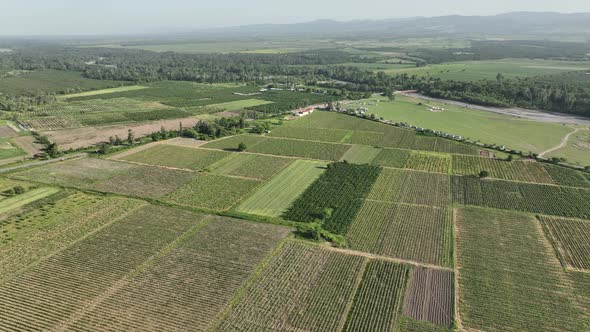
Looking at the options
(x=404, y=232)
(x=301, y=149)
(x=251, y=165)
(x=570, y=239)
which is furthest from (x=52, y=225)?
(x=570, y=239)

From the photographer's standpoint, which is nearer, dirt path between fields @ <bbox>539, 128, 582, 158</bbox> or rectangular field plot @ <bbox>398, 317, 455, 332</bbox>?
rectangular field plot @ <bbox>398, 317, 455, 332</bbox>

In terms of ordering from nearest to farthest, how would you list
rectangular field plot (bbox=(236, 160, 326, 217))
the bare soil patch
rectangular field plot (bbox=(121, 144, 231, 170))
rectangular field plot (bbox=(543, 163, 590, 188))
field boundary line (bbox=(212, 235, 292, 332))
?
field boundary line (bbox=(212, 235, 292, 332))
rectangular field plot (bbox=(236, 160, 326, 217))
rectangular field plot (bbox=(543, 163, 590, 188))
rectangular field plot (bbox=(121, 144, 231, 170))
the bare soil patch

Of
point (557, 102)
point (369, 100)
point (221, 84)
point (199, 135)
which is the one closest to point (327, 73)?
point (221, 84)

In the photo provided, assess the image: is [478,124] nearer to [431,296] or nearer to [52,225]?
[431,296]

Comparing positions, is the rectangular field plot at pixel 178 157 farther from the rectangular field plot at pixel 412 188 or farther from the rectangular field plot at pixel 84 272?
the rectangular field plot at pixel 412 188

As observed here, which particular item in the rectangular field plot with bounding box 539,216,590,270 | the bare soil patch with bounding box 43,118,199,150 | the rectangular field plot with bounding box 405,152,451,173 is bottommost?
the rectangular field plot with bounding box 539,216,590,270

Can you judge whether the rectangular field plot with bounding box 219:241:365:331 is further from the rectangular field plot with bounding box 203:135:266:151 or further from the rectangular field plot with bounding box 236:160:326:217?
the rectangular field plot with bounding box 203:135:266:151

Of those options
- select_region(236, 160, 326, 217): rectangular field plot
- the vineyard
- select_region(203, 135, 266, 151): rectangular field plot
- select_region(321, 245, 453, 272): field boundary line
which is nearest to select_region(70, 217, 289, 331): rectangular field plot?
select_region(236, 160, 326, 217): rectangular field plot
